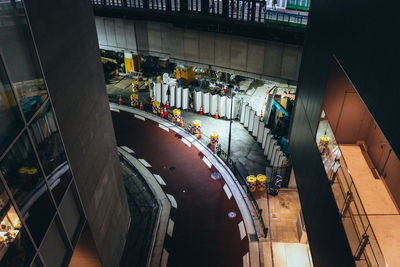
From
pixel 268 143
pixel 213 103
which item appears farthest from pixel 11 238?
pixel 213 103

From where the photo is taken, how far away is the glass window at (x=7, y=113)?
6.35m

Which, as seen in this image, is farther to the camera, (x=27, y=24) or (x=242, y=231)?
(x=242, y=231)

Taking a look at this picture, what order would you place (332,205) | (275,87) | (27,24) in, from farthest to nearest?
1. (275,87)
2. (332,205)
3. (27,24)

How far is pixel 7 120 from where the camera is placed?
21.5 ft

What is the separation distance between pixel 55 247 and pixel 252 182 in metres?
12.8

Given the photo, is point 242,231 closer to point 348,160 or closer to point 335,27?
point 348,160

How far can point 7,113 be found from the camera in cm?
655

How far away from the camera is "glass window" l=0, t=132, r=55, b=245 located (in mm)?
6629

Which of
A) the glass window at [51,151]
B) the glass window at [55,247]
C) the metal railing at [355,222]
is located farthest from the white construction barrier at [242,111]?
the glass window at [55,247]

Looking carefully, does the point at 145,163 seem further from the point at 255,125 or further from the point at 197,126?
the point at 255,125

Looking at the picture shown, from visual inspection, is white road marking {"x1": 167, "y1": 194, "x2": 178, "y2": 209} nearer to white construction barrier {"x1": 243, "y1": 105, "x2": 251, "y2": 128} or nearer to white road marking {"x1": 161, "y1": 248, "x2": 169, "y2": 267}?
white road marking {"x1": 161, "y1": 248, "x2": 169, "y2": 267}

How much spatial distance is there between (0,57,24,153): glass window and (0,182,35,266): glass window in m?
0.99

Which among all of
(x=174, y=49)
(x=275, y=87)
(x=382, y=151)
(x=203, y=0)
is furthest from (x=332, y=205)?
(x=275, y=87)

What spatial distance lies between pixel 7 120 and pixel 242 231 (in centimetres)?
1358
